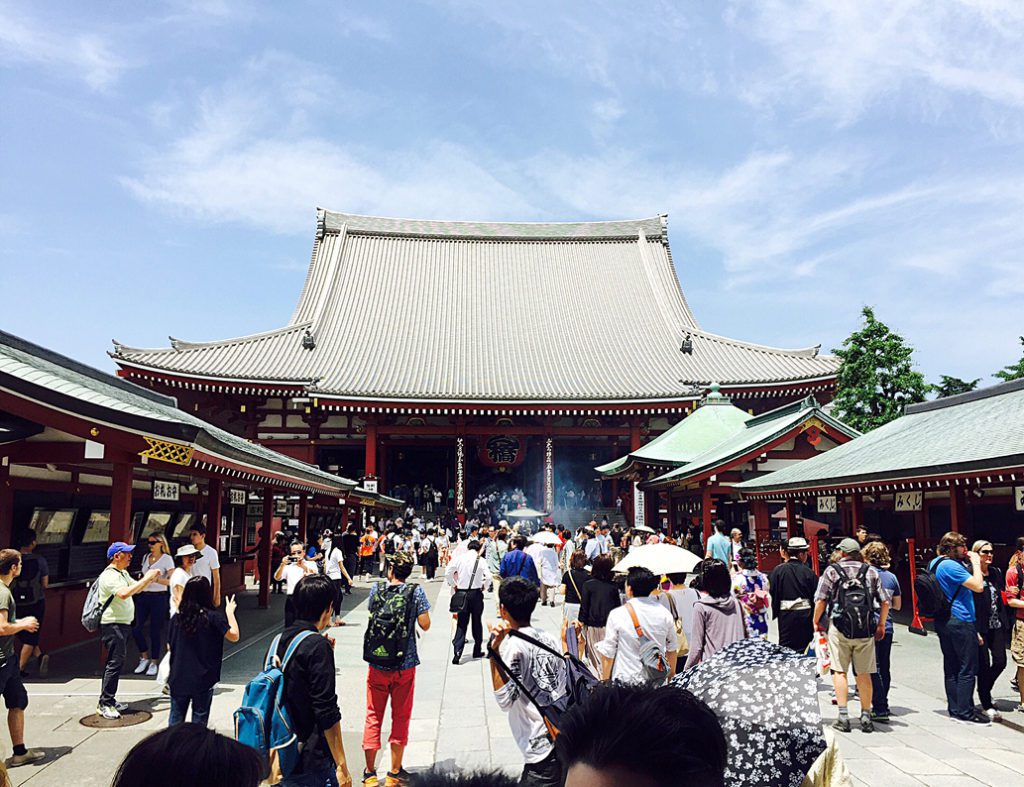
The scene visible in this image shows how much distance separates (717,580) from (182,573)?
199 inches

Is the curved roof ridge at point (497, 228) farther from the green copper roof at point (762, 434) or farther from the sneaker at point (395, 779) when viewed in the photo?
the sneaker at point (395, 779)

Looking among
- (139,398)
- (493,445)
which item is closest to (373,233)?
(493,445)

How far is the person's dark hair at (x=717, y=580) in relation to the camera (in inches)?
228

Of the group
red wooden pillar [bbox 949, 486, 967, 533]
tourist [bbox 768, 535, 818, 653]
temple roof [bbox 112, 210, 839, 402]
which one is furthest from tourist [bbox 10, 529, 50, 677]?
temple roof [bbox 112, 210, 839, 402]

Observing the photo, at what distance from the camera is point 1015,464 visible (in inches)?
357

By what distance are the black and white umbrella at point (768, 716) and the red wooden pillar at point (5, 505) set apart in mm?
9624

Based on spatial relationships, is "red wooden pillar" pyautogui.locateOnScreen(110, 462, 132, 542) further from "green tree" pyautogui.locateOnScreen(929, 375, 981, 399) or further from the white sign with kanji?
"green tree" pyautogui.locateOnScreen(929, 375, 981, 399)

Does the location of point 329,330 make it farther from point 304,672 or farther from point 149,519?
point 304,672

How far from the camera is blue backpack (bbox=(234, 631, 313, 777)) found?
3.65 m

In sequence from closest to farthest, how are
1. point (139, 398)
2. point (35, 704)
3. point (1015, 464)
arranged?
point (35, 704), point (1015, 464), point (139, 398)

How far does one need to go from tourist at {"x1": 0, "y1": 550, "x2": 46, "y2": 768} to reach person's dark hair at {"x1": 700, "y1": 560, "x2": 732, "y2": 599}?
4722mm

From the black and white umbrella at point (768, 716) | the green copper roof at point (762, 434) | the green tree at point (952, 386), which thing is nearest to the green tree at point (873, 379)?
the green tree at point (952, 386)

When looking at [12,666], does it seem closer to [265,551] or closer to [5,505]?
[5,505]

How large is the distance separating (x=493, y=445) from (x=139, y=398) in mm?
17796
